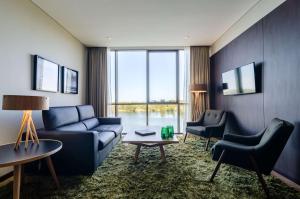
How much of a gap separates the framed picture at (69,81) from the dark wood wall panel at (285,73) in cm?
377

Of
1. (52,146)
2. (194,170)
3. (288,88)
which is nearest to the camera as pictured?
(52,146)

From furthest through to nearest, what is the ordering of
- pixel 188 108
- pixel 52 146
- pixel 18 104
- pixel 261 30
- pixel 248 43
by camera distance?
1. pixel 188 108
2. pixel 248 43
3. pixel 261 30
4. pixel 52 146
5. pixel 18 104

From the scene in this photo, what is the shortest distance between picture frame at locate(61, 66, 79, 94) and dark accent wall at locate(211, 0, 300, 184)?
360cm

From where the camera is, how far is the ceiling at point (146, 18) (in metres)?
3.02

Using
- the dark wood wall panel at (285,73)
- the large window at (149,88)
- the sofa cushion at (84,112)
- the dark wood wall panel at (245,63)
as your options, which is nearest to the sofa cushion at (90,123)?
the sofa cushion at (84,112)

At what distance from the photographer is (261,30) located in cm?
291

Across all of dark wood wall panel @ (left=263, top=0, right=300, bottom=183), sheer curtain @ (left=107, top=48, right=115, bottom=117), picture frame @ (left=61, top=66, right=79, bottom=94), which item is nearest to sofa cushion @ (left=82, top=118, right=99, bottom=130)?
picture frame @ (left=61, top=66, right=79, bottom=94)

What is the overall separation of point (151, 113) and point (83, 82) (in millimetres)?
2148

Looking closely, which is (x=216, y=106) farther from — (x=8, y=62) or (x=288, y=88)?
(x=8, y=62)

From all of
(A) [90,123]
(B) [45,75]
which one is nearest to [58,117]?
(B) [45,75]

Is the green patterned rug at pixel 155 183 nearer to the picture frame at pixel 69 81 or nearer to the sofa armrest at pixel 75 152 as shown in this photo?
the sofa armrest at pixel 75 152

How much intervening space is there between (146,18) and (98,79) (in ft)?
8.22

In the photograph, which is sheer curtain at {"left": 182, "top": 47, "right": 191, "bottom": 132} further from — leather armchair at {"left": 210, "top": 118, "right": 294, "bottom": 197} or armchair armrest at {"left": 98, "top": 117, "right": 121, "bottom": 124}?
leather armchair at {"left": 210, "top": 118, "right": 294, "bottom": 197}

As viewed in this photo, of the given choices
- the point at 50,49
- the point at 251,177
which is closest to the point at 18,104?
the point at 50,49
